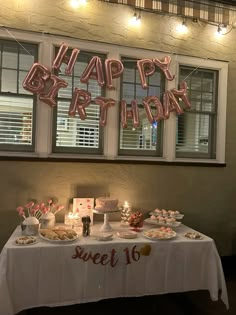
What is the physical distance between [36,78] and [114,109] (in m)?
0.93

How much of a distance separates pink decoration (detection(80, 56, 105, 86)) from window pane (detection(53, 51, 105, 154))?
0.18m

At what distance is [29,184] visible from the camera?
3.08 metres

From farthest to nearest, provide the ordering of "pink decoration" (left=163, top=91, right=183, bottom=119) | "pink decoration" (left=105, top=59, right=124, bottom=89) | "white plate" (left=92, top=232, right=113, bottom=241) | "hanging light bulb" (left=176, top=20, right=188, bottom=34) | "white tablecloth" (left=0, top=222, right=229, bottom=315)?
"hanging light bulb" (left=176, top=20, right=188, bottom=34) < "pink decoration" (left=163, top=91, right=183, bottom=119) < "pink decoration" (left=105, top=59, right=124, bottom=89) < "white plate" (left=92, top=232, right=113, bottom=241) < "white tablecloth" (left=0, top=222, right=229, bottom=315)

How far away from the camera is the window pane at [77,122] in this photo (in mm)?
3240

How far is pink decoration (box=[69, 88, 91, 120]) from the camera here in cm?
313

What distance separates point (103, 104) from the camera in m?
3.23

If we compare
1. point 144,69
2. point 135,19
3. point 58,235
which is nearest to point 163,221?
point 58,235

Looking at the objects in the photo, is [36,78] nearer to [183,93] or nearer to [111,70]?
[111,70]

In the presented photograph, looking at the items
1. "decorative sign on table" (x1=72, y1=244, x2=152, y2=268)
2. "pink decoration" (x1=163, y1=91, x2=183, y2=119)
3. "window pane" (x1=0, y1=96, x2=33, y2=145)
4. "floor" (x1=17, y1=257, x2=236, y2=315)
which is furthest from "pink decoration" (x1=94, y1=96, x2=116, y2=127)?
"floor" (x1=17, y1=257, x2=236, y2=315)

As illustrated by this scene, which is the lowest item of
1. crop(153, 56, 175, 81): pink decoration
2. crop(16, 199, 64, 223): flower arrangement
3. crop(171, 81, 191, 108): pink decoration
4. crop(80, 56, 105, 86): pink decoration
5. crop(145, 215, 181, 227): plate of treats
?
crop(145, 215, 181, 227): plate of treats

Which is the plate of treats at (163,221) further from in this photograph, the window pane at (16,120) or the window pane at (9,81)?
the window pane at (9,81)

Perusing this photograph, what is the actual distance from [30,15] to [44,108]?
1.00 m

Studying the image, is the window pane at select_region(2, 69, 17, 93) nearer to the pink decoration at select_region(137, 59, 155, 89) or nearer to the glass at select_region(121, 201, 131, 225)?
the pink decoration at select_region(137, 59, 155, 89)

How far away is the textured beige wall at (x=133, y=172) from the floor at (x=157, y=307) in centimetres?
91
